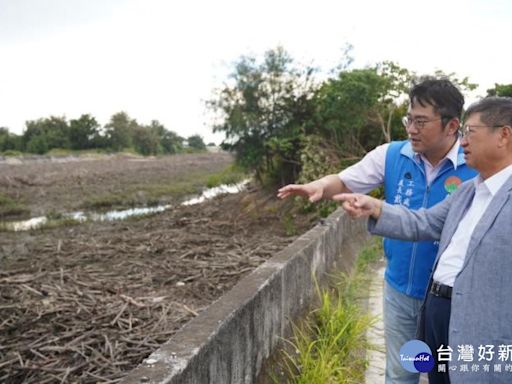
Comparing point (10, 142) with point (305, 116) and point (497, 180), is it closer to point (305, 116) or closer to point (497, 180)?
point (305, 116)

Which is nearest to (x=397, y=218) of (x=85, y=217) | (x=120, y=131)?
(x=85, y=217)

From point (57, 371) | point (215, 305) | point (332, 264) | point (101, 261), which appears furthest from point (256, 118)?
point (215, 305)

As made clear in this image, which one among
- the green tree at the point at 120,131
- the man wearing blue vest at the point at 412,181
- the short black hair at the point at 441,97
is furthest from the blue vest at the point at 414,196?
the green tree at the point at 120,131

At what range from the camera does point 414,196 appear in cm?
263

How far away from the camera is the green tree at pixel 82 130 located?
5466cm

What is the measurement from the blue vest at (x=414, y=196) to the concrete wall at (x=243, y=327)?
0.92 meters

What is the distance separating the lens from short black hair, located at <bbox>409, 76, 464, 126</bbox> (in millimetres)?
2443

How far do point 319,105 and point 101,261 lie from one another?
23.5ft

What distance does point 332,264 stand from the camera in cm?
598

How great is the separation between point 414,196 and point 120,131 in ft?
200

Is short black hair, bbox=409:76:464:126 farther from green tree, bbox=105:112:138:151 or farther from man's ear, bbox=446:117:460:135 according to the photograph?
green tree, bbox=105:112:138:151

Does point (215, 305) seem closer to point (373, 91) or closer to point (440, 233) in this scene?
point (440, 233)

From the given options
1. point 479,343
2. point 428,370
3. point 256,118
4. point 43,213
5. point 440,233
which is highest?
point 256,118

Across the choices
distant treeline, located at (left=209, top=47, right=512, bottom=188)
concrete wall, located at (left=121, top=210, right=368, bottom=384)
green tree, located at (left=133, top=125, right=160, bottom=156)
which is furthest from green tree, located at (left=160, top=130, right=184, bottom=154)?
concrete wall, located at (left=121, top=210, right=368, bottom=384)
